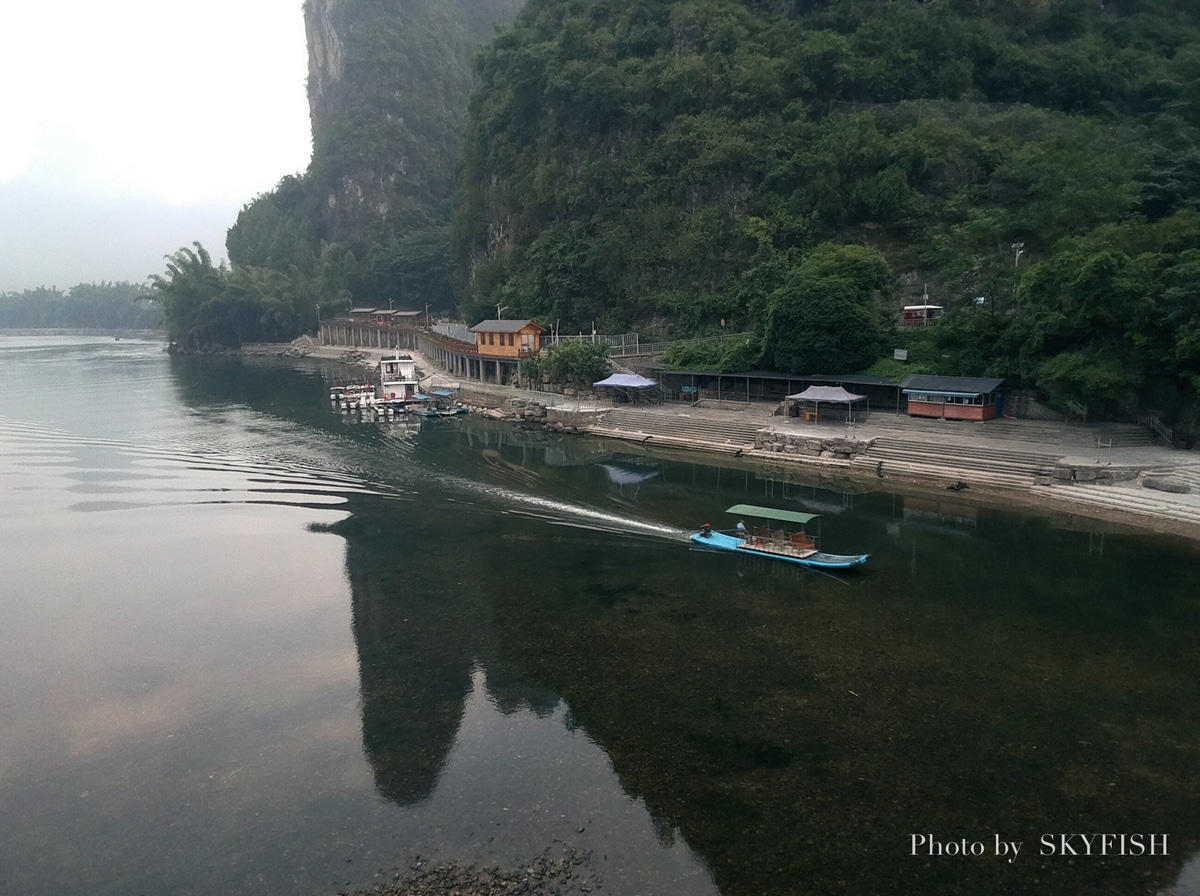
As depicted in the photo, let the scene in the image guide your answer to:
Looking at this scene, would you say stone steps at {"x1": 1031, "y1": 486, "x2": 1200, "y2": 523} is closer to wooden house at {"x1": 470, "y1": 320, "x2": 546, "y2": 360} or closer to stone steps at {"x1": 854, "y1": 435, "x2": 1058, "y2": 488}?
stone steps at {"x1": 854, "y1": 435, "x2": 1058, "y2": 488}

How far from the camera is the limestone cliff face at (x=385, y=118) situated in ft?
431

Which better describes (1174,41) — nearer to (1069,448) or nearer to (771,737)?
(1069,448)

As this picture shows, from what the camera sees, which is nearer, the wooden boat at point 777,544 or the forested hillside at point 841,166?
the wooden boat at point 777,544

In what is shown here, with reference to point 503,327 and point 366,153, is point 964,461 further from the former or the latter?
point 366,153

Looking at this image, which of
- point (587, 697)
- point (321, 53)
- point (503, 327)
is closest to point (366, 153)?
point (321, 53)

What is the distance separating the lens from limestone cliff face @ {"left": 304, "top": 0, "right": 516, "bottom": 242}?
5172 inches

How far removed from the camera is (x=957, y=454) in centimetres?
3475

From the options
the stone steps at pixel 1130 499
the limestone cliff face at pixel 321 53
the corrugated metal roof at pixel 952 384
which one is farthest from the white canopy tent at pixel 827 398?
the limestone cliff face at pixel 321 53

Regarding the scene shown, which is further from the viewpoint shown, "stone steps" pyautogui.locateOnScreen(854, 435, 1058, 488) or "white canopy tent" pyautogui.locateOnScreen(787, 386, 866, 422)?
"white canopy tent" pyautogui.locateOnScreen(787, 386, 866, 422)

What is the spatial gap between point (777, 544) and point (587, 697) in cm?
1036

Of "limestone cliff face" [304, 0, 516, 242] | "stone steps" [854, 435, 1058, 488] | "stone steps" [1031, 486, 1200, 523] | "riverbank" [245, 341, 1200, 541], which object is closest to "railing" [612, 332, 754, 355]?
"riverbank" [245, 341, 1200, 541]

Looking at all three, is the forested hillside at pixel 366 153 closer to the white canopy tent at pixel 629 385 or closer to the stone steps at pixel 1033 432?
the white canopy tent at pixel 629 385

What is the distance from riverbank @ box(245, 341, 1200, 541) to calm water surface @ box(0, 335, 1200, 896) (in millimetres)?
2311

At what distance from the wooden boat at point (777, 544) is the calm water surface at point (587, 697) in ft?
2.21
